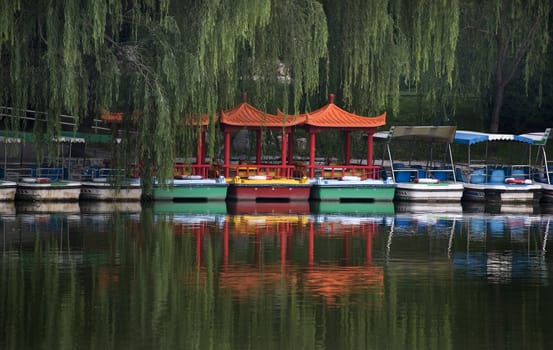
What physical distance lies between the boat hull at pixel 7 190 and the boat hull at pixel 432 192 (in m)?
13.2

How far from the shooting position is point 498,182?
4762 cm

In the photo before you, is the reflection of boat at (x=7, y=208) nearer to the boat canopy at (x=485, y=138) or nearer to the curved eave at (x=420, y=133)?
the curved eave at (x=420, y=133)

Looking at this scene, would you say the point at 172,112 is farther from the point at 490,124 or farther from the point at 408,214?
the point at 490,124

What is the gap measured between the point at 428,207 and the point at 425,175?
4031mm

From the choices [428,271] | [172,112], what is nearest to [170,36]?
[172,112]

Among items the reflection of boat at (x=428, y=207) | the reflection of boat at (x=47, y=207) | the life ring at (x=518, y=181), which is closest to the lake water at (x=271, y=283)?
the reflection of boat at (x=47, y=207)

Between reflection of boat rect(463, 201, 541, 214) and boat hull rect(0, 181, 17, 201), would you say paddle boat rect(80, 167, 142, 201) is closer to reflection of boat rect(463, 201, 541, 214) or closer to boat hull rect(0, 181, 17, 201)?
boat hull rect(0, 181, 17, 201)

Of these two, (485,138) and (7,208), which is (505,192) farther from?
(7,208)

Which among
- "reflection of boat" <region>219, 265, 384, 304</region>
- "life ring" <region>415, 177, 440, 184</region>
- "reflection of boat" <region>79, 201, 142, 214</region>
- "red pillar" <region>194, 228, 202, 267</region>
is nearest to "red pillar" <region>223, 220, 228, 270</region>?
"red pillar" <region>194, 228, 202, 267</region>

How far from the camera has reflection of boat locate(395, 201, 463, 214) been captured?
4200cm

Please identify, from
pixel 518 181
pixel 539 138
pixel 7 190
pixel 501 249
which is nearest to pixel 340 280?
pixel 501 249

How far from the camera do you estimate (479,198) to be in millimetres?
47406

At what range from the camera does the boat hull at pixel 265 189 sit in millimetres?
44625

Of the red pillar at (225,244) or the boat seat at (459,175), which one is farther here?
the boat seat at (459,175)
